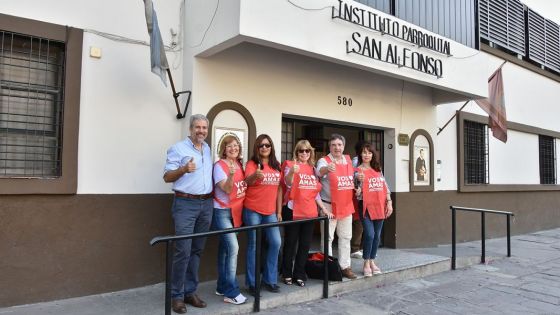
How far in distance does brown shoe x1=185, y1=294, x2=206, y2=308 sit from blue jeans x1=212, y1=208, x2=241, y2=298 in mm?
277

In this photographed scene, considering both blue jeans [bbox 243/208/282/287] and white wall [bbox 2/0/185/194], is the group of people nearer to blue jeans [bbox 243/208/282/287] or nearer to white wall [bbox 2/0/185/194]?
blue jeans [bbox 243/208/282/287]

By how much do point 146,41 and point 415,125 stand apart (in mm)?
4880

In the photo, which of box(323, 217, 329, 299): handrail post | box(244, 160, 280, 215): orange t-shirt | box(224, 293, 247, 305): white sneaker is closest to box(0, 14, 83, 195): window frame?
box(244, 160, 280, 215): orange t-shirt

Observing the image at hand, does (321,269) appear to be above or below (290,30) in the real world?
below

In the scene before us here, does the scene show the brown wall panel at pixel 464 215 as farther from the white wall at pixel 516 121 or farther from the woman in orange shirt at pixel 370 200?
the woman in orange shirt at pixel 370 200

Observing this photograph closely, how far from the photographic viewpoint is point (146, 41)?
4.80 metres

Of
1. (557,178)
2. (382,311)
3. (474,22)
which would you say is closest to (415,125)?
(474,22)

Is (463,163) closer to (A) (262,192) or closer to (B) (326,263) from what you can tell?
(B) (326,263)

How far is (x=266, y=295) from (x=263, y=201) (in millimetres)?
978

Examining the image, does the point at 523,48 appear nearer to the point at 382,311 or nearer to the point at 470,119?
the point at 470,119

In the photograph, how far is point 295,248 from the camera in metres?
4.91

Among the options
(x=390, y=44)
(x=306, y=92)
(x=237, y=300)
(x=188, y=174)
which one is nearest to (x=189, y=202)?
(x=188, y=174)

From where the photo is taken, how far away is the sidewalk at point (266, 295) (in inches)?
157

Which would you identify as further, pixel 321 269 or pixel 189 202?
pixel 321 269
